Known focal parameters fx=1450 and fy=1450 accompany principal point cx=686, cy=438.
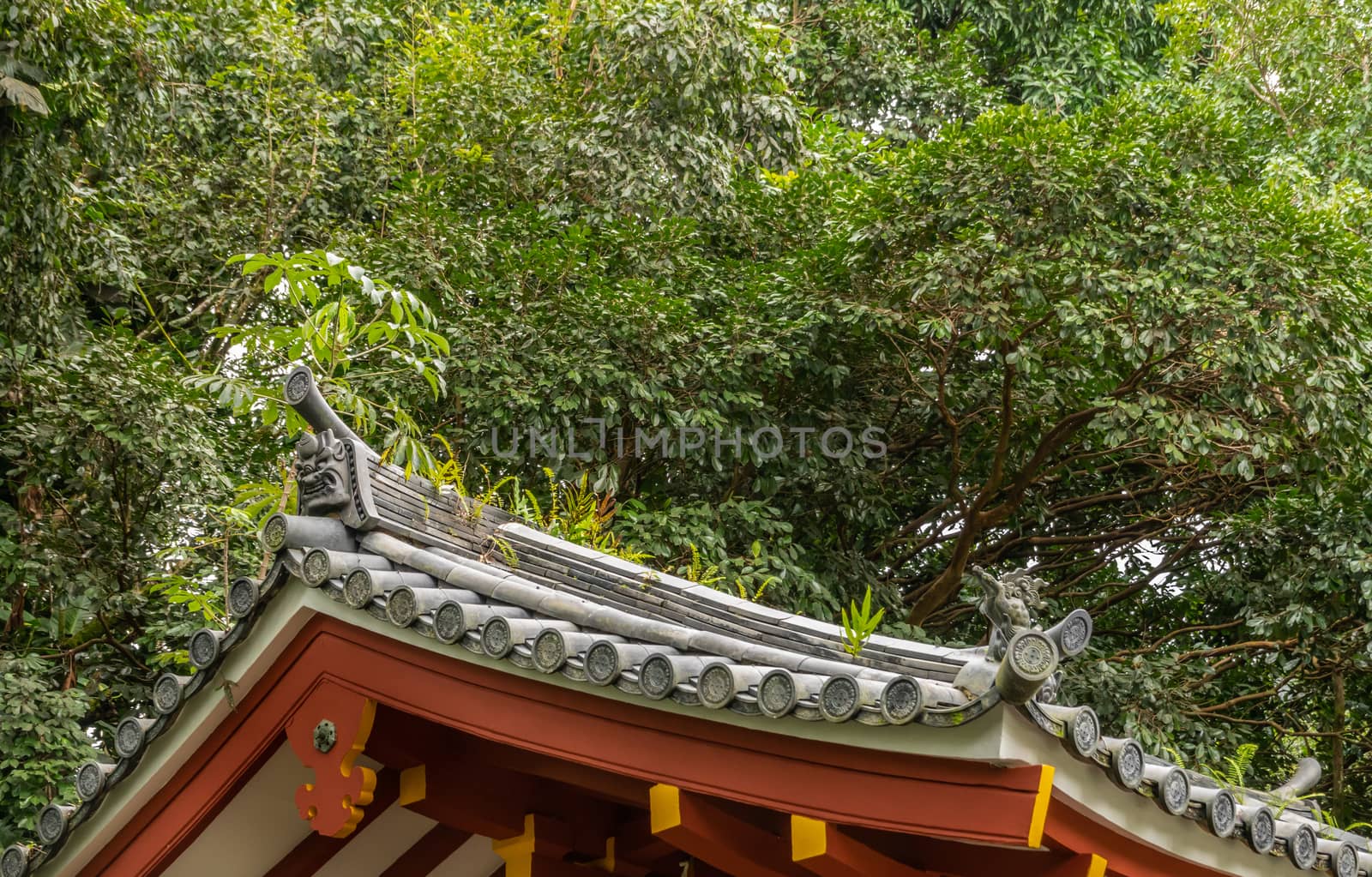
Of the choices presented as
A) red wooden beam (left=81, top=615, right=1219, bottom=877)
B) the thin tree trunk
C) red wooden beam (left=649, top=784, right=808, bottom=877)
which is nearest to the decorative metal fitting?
red wooden beam (left=81, top=615, right=1219, bottom=877)

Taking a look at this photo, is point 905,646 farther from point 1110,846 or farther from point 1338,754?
point 1338,754

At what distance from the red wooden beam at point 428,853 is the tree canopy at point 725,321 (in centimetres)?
271

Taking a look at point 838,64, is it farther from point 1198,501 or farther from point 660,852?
point 660,852

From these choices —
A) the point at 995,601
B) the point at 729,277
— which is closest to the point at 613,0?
the point at 729,277

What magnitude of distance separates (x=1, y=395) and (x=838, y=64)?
347 inches

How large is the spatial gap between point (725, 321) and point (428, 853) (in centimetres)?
656

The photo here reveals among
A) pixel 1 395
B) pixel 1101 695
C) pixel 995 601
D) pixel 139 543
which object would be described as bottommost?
pixel 1101 695

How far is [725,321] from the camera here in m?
10.7

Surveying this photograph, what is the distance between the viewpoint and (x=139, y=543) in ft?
31.6

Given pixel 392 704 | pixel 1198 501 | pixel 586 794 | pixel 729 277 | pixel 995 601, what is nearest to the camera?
pixel 995 601

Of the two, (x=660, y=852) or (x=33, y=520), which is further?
(x=33, y=520)

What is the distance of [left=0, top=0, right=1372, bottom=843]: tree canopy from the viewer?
9.28 metres

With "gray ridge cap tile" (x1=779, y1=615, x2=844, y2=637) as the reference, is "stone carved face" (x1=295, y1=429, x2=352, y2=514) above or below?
above

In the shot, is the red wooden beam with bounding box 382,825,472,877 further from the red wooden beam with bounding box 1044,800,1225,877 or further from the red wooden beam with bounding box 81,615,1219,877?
the red wooden beam with bounding box 1044,800,1225,877
